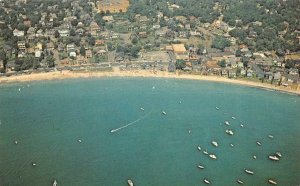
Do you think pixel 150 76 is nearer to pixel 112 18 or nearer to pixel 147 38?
pixel 147 38

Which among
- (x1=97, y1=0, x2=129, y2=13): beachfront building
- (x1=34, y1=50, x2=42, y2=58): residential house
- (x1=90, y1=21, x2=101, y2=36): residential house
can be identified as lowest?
(x1=34, y1=50, x2=42, y2=58): residential house

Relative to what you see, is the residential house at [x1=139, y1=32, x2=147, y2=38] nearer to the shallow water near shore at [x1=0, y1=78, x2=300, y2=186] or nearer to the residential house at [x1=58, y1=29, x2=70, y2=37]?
the residential house at [x1=58, y1=29, x2=70, y2=37]

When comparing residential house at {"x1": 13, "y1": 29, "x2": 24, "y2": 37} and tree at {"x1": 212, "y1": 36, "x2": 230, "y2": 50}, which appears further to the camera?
residential house at {"x1": 13, "y1": 29, "x2": 24, "y2": 37}

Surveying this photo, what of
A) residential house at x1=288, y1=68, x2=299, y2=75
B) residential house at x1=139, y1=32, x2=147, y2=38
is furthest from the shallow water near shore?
residential house at x1=139, y1=32, x2=147, y2=38

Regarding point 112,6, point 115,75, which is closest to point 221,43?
point 115,75

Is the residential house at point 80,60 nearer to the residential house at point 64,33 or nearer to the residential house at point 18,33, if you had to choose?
the residential house at point 64,33

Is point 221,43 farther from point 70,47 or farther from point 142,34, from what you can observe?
point 70,47
